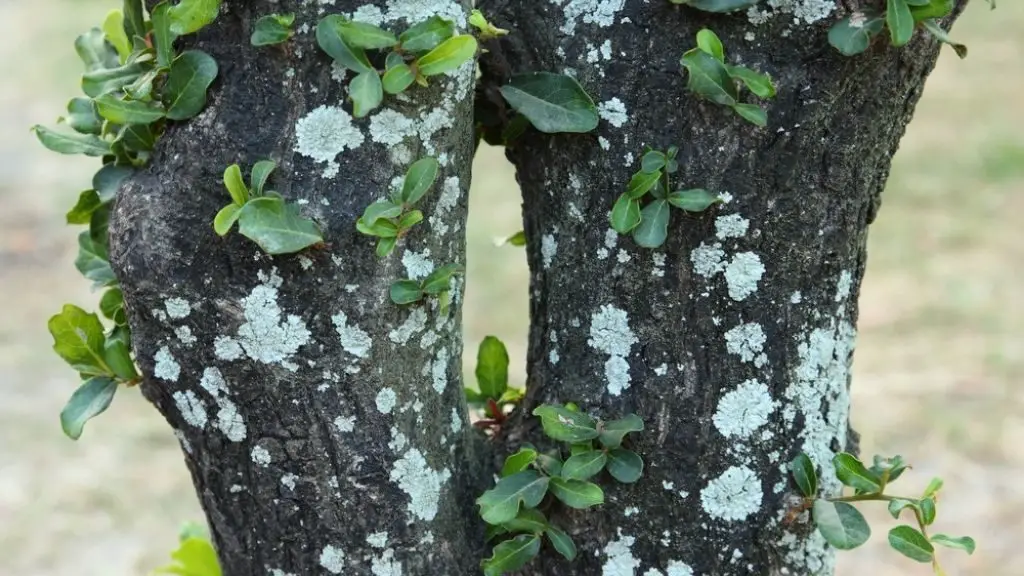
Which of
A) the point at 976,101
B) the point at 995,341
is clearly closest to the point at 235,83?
the point at 995,341

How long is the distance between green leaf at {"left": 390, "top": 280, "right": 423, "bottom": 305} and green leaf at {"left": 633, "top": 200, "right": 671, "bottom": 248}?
0.19 meters

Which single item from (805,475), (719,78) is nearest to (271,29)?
(719,78)

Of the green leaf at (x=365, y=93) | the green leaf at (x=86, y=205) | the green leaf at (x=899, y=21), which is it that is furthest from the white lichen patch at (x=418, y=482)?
the green leaf at (x=899, y=21)

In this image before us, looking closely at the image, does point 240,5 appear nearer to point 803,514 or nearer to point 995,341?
point 803,514

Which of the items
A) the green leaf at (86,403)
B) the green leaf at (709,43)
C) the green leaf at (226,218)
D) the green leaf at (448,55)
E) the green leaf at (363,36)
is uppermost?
the green leaf at (363,36)

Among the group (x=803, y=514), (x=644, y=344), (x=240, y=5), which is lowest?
(x=803, y=514)

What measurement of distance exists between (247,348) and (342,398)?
92 millimetres

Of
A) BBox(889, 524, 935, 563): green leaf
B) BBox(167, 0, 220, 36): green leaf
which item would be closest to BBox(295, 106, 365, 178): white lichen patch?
BBox(167, 0, 220, 36): green leaf

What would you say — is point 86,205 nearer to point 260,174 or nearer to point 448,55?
point 260,174

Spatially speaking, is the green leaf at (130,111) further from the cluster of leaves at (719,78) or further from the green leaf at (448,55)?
the cluster of leaves at (719,78)

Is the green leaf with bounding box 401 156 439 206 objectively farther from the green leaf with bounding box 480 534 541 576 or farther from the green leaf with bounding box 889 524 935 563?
the green leaf with bounding box 889 524 935 563

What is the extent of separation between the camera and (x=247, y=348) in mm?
914

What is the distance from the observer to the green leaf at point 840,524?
93 centimetres

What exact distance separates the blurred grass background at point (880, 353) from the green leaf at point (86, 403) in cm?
180
